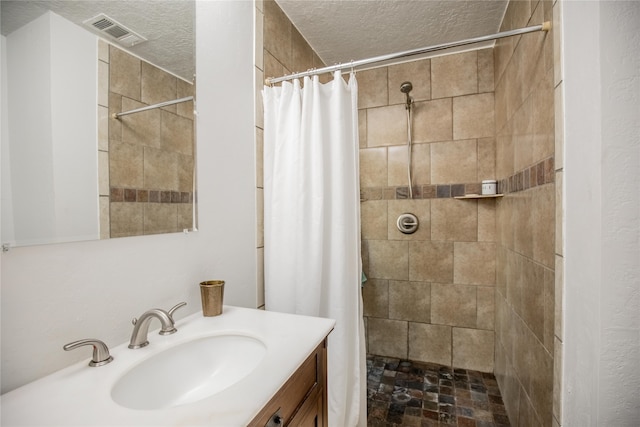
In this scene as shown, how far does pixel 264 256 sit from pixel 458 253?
4.92 ft

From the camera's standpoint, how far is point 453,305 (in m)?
2.20

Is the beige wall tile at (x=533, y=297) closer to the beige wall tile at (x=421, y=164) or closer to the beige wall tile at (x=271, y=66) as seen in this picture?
the beige wall tile at (x=421, y=164)

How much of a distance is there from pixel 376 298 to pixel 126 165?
2.04m

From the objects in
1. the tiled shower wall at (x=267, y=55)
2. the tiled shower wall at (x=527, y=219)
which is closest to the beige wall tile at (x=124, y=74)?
the tiled shower wall at (x=267, y=55)

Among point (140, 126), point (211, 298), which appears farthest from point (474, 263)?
point (140, 126)

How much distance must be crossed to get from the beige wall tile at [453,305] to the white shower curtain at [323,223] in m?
1.09

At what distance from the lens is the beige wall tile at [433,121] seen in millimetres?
2178

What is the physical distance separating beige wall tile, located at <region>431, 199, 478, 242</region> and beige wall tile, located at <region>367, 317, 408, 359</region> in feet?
2.56

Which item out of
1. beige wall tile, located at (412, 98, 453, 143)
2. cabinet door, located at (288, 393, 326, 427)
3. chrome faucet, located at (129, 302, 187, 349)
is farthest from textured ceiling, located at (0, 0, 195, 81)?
beige wall tile, located at (412, 98, 453, 143)

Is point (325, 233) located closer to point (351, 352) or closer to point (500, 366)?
point (351, 352)

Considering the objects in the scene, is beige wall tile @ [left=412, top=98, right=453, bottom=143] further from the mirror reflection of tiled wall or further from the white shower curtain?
the mirror reflection of tiled wall

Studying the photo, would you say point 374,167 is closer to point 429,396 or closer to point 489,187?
point 489,187

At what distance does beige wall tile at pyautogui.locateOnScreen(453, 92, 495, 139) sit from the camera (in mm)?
2096

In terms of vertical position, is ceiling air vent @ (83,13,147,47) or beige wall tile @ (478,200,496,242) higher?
ceiling air vent @ (83,13,147,47)
